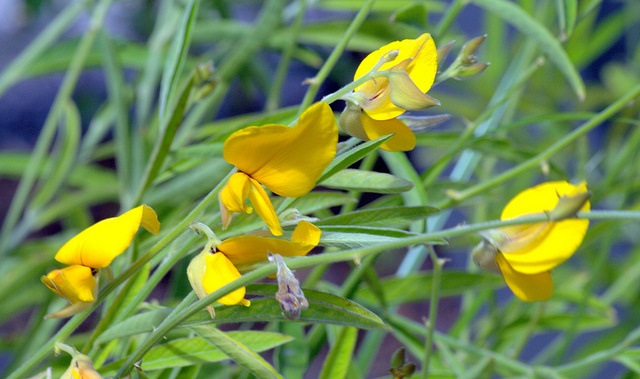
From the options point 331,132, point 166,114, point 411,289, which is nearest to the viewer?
point 331,132

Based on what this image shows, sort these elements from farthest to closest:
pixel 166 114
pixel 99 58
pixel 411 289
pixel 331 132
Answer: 1. pixel 99 58
2. pixel 411 289
3. pixel 166 114
4. pixel 331 132

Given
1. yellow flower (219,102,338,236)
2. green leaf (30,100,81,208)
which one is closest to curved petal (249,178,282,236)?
yellow flower (219,102,338,236)

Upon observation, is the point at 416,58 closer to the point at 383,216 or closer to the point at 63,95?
the point at 383,216

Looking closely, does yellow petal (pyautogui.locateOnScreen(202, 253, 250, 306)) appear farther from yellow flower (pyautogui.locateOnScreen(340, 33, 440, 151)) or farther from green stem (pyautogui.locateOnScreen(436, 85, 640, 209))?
green stem (pyautogui.locateOnScreen(436, 85, 640, 209))

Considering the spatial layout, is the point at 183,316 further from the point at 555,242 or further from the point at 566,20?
the point at 566,20

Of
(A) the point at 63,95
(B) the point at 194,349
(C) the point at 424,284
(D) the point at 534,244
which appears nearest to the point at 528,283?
(D) the point at 534,244

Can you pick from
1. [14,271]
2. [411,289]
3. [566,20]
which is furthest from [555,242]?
[14,271]
